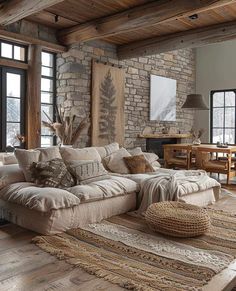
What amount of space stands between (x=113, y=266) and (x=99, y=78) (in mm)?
4857

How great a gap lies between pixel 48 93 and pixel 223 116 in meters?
5.44

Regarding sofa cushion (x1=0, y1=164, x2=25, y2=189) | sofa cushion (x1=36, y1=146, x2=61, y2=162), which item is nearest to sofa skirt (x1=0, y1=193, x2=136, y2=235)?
sofa cushion (x1=0, y1=164, x2=25, y2=189)

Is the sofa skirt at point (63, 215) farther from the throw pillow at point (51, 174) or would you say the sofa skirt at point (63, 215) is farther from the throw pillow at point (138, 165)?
the throw pillow at point (138, 165)

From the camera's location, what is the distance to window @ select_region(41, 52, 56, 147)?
6176 mm

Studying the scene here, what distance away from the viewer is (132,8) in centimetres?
492

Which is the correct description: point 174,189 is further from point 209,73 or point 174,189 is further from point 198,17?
point 209,73

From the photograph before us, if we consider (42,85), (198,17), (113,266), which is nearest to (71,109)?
(42,85)

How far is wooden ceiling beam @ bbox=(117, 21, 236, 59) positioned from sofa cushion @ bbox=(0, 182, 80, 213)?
4150 millimetres

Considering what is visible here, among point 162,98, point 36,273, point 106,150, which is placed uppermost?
point 162,98

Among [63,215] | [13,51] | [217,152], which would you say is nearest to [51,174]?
[63,215]

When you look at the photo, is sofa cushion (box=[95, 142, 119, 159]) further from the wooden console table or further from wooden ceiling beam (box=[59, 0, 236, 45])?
the wooden console table

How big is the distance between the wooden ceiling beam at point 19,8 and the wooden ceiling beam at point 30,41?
56 centimetres

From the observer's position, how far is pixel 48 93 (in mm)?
6301

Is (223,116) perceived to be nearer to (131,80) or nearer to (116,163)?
(131,80)
